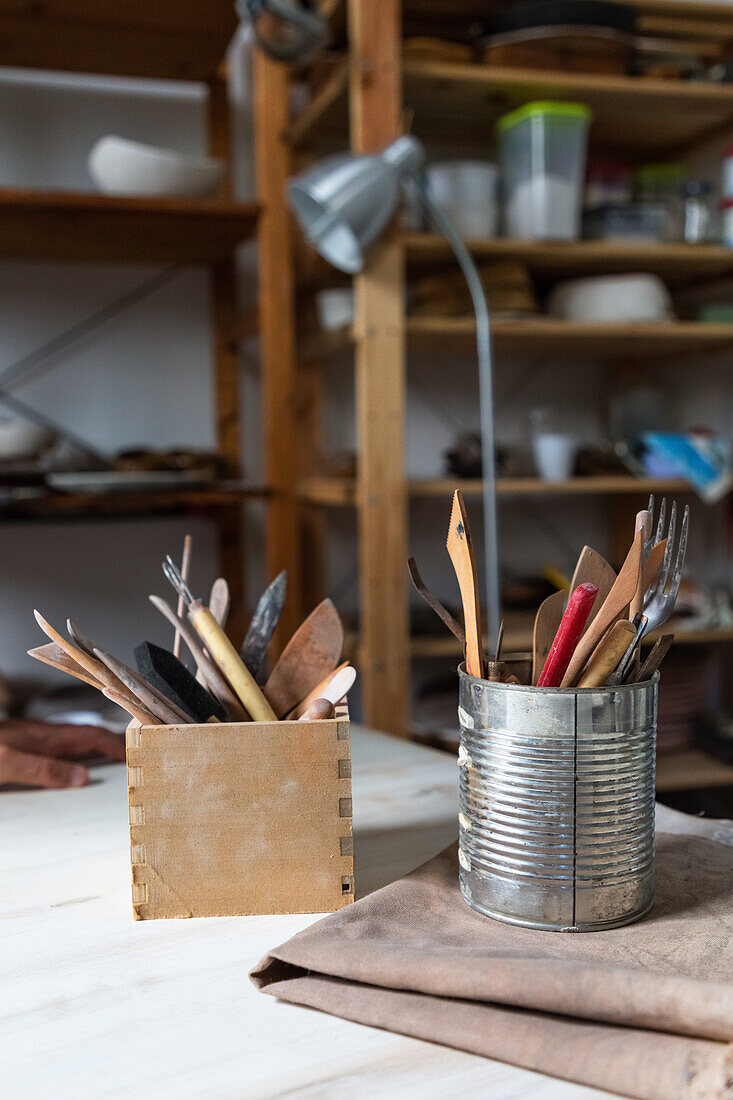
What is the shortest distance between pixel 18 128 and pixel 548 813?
2046 mm

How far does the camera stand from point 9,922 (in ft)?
2.18

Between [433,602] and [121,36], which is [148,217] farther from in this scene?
[433,602]

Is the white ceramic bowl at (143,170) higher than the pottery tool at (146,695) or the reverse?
higher

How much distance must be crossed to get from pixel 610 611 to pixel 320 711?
20 centimetres

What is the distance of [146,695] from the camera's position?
65 cm

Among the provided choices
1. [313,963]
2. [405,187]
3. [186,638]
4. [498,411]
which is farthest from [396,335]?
[313,963]

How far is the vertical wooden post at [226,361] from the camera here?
2.23 metres

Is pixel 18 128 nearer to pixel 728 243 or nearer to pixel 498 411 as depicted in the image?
pixel 498 411

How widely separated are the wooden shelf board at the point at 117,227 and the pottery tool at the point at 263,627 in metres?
1.22

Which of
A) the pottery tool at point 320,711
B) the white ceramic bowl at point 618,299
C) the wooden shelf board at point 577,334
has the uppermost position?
the white ceramic bowl at point 618,299

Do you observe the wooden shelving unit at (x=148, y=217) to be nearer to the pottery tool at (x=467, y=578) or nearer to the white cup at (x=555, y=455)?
the white cup at (x=555, y=455)

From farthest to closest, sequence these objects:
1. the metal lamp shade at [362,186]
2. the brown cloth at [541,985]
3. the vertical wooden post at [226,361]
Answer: the vertical wooden post at [226,361] < the metal lamp shade at [362,186] < the brown cloth at [541,985]

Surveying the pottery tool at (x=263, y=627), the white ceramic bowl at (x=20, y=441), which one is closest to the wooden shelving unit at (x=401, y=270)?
the white ceramic bowl at (x=20, y=441)

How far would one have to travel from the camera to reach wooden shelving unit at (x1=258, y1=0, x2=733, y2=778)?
191cm
